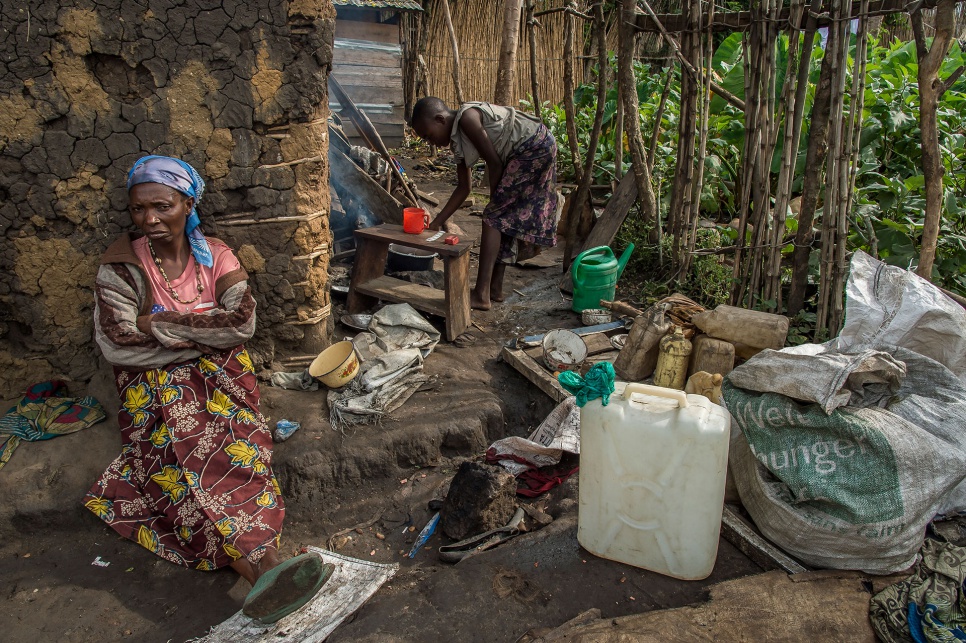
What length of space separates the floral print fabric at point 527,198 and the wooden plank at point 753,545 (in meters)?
2.51

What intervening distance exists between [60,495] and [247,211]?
59.1 inches

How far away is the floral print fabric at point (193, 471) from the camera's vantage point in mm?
2629

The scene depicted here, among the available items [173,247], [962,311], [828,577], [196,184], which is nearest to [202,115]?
[196,184]

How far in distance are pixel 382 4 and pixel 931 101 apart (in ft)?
22.0

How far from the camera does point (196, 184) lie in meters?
2.88

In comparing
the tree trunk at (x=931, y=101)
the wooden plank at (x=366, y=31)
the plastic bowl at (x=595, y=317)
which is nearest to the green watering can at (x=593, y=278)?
the plastic bowl at (x=595, y=317)

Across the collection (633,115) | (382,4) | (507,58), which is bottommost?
(633,115)

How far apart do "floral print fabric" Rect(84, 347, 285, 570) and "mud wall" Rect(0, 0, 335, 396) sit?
65 centimetres

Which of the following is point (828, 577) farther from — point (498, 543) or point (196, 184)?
point (196, 184)

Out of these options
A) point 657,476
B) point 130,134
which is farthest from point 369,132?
point 657,476

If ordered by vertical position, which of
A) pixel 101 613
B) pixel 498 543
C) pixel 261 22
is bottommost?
pixel 101 613

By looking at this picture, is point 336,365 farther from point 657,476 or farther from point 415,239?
point 657,476

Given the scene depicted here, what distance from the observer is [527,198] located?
4.52m

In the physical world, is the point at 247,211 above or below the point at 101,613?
above
